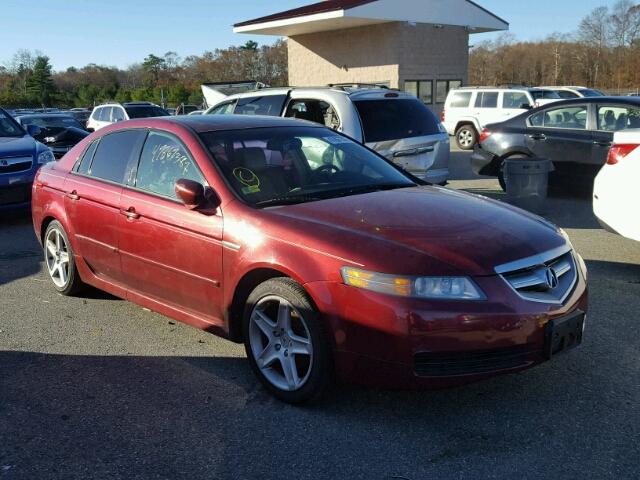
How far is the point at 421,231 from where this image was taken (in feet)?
11.3

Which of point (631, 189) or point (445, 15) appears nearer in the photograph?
point (631, 189)

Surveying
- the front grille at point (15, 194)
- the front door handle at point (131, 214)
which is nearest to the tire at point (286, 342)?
the front door handle at point (131, 214)

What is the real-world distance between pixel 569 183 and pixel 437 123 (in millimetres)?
2970

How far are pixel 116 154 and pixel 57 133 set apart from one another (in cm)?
1095

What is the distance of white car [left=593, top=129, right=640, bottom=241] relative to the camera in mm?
5746

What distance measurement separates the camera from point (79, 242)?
5141 millimetres

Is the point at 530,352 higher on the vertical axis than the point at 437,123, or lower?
lower

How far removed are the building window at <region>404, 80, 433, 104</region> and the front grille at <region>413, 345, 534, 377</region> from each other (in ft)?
92.8

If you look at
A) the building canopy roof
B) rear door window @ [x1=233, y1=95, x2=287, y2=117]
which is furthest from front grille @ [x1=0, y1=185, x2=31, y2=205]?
the building canopy roof

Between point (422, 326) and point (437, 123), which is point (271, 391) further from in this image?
point (437, 123)

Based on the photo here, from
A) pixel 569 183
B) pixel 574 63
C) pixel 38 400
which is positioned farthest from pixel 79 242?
pixel 574 63

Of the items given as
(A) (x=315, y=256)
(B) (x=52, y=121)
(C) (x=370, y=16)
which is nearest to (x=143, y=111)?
(B) (x=52, y=121)

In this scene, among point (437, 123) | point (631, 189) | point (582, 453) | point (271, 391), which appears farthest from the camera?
point (437, 123)

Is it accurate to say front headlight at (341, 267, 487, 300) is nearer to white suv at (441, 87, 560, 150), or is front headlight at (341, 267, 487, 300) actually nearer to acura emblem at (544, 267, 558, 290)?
acura emblem at (544, 267, 558, 290)
